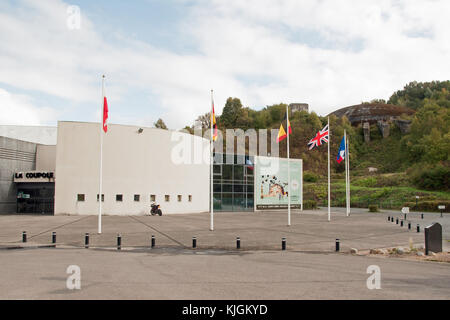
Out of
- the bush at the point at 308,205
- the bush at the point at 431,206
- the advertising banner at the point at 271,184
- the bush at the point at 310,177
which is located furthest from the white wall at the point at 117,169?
the bush at the point at 310,177

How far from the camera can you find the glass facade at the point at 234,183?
49.8 metres

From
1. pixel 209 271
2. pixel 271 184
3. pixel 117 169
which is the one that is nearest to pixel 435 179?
pixel 271 184

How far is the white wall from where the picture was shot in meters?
37.4

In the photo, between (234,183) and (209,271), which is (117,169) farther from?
(209,271)

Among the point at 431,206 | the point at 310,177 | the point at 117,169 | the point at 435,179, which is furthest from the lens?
the point at 310,177

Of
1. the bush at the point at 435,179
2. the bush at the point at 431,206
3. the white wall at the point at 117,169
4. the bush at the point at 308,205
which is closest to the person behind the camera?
the white wall at the point at 117,169

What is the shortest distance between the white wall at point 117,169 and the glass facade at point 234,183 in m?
7.04

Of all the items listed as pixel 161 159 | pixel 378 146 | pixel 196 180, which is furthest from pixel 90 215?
pixel 378 146

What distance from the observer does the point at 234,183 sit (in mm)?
50750

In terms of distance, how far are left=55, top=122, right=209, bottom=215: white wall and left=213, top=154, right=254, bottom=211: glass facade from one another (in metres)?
7.04

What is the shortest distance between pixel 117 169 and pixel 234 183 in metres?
17.5

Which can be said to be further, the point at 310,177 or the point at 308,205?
the point at 310,177

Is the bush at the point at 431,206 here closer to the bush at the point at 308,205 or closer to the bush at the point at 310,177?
the bush at the point at 308,205
